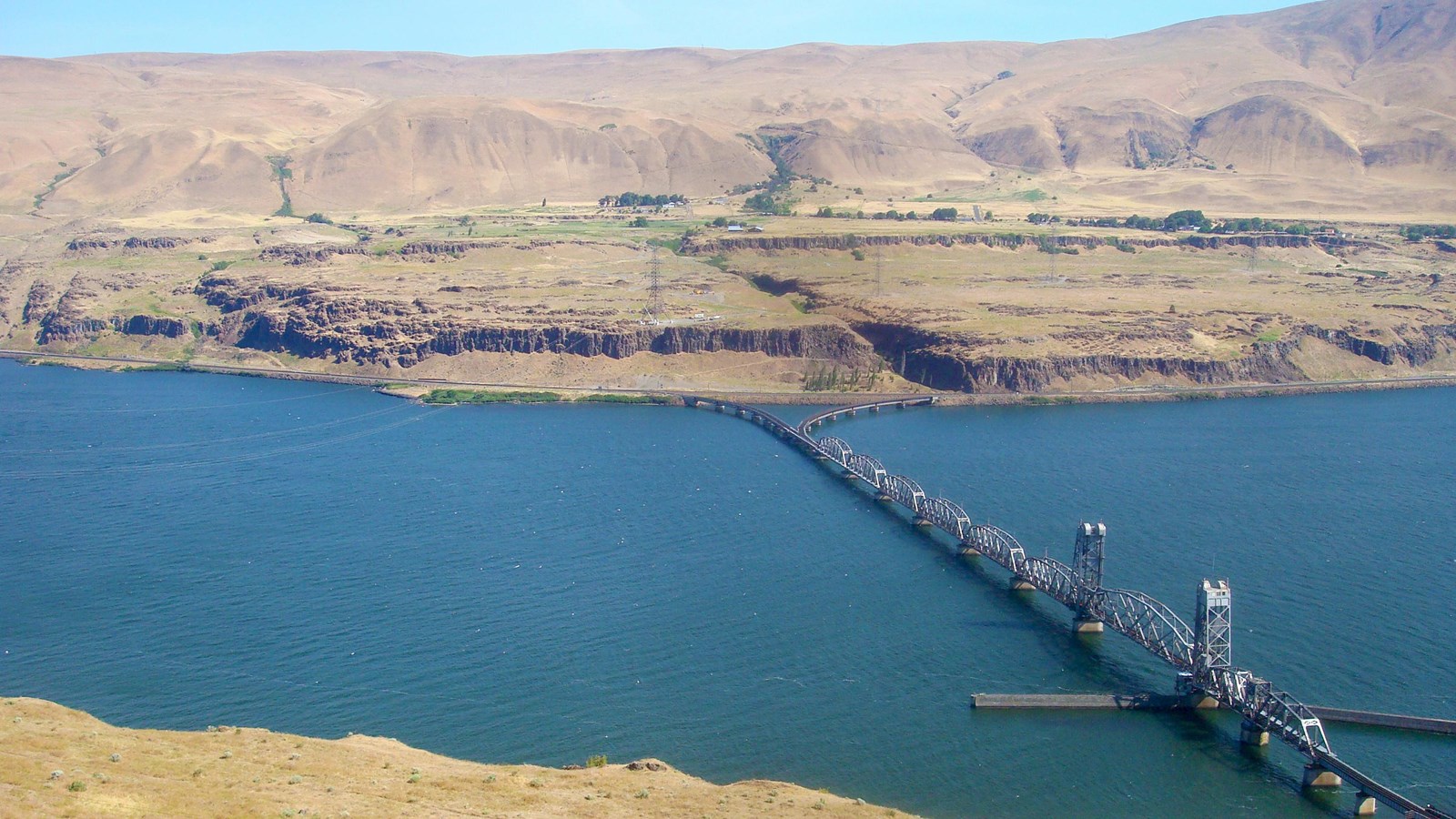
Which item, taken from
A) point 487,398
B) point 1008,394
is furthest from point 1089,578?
point 487,398

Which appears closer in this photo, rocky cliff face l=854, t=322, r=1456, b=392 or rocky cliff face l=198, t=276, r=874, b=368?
rocky cliff face l=854, t=322, r=1456, b=392

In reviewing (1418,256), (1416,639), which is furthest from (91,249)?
(1418,256)

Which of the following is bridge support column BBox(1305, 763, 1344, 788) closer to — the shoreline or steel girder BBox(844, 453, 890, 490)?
steel girder BBox(844, 453, 890, 490)

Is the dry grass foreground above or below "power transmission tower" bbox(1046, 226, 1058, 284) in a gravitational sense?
below

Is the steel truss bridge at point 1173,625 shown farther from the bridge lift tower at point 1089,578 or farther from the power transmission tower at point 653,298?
the power transmission tower at point 653,298

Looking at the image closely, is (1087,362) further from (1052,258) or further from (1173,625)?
(1173,625)

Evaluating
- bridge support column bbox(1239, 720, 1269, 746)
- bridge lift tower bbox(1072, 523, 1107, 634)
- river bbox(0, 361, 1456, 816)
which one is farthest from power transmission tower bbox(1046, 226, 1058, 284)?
bridge support column bbox(1239, 720, 1269, 746)
